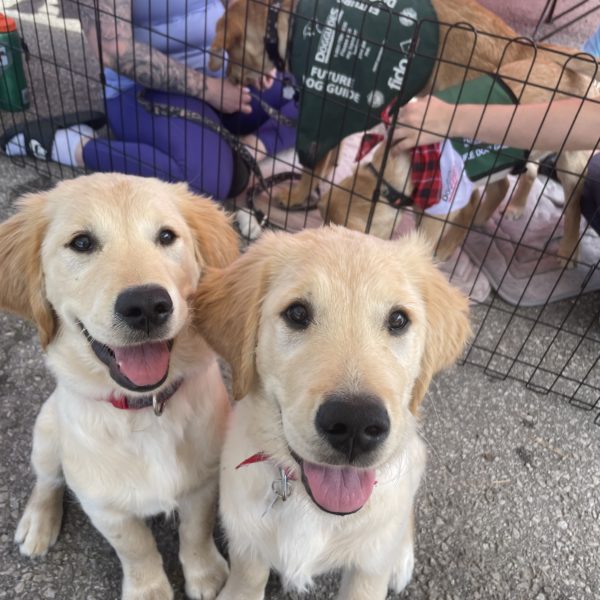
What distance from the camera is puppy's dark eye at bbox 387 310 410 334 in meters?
1.22

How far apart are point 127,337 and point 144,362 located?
0.12 m

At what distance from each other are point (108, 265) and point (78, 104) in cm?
284

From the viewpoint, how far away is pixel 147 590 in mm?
1643

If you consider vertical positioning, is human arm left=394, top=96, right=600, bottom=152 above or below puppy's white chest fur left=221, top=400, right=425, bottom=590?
above

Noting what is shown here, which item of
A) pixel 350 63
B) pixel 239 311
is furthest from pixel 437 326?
pixel 350 63

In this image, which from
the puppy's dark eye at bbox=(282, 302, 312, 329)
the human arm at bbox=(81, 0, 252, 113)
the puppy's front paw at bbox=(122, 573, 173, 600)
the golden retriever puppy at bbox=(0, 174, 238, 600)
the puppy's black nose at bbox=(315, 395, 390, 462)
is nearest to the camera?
the puppy's black nose at bbox=(315, 395, 390, 462)

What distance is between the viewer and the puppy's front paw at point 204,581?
67.1 inches

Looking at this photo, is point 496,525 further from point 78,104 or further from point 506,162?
point 78,104

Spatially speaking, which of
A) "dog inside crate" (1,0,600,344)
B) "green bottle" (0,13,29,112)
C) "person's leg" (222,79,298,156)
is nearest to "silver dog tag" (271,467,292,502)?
"dog inside crate" (1,0,600,344)

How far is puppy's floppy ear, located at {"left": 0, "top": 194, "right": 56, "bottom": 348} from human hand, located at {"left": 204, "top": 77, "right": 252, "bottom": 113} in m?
2.00

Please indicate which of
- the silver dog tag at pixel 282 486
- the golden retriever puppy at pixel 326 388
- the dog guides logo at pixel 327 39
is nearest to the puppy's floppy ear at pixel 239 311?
the golden retriever puppy at pixel 326 388

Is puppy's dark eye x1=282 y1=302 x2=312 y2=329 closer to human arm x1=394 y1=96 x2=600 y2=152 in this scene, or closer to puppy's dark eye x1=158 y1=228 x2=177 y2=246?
puppy's dark eye x1=158 y1=228 x2=177 y2=246

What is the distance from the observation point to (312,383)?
42.9 inches

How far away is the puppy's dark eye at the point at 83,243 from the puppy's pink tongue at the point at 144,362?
0.24m
